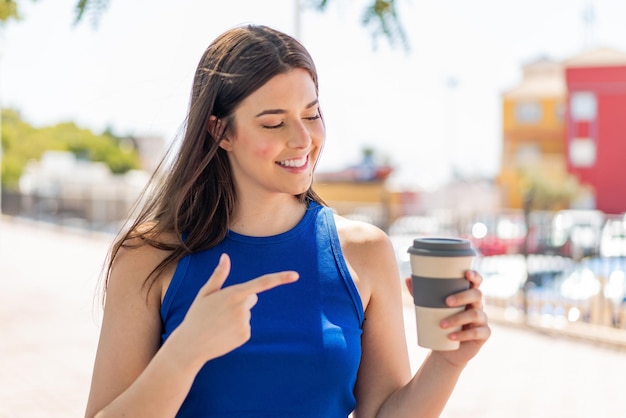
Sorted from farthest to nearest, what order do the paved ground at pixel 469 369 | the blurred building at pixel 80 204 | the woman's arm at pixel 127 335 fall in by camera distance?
1. the blurred building at pixel 80 204
2. the paved ground at pixel 469 369
3. the woman's arm at pixel 127 335

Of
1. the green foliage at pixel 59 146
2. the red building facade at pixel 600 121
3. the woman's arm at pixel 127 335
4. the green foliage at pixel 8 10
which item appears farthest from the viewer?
the green foliage at pixel 59 146

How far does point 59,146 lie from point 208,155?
6348 cm

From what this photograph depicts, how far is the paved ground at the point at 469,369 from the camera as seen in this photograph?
5.19 m

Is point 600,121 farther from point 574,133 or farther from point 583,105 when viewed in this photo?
point 574,133

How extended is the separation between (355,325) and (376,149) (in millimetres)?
79809

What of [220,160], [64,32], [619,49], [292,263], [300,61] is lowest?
[292,263]

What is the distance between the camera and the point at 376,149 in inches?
3179

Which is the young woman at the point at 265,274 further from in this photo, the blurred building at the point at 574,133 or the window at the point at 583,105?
the window at the point at 583,105

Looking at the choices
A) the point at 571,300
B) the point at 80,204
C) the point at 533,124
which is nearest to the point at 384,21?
the point at 571,300

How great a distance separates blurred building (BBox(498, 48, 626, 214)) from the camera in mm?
32844

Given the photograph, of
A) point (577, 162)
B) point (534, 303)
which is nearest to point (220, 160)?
point (534, 303)

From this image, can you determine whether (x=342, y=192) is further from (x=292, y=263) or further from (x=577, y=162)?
(x=292, y=263)

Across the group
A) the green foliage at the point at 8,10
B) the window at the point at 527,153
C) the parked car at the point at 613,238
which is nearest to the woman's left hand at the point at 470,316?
the green foliage at the point at 8,10

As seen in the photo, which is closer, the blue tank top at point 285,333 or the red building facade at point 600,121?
the blue tank top at point 285,333
